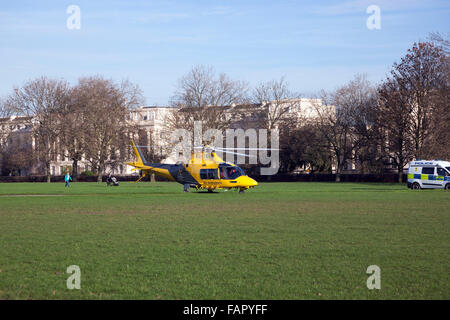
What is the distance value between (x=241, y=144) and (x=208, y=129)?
870 centimetres

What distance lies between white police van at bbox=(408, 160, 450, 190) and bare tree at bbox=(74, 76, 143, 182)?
169 feet

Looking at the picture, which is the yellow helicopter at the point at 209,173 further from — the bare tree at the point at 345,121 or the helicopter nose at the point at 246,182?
the bare tree at the point at 345,121

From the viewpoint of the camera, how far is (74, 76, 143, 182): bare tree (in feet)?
295

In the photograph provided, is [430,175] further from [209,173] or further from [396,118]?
[396,118]

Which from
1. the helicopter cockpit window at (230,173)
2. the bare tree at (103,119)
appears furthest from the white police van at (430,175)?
the bare tree at (103,119)

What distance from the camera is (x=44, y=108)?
93.5 m

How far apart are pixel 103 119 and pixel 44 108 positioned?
10.9m

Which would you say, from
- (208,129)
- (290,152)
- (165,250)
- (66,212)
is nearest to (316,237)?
(165,250)

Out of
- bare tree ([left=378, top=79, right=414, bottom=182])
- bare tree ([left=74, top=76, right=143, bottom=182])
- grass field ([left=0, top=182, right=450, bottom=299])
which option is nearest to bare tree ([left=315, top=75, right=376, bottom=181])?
bare tree ([left=378, top=79, right=414, bottom=182])

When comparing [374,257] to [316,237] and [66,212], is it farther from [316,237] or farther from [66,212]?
[66,212]

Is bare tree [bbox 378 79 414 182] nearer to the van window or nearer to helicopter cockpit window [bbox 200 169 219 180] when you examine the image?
the van window

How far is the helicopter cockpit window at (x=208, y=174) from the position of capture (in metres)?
43.0
